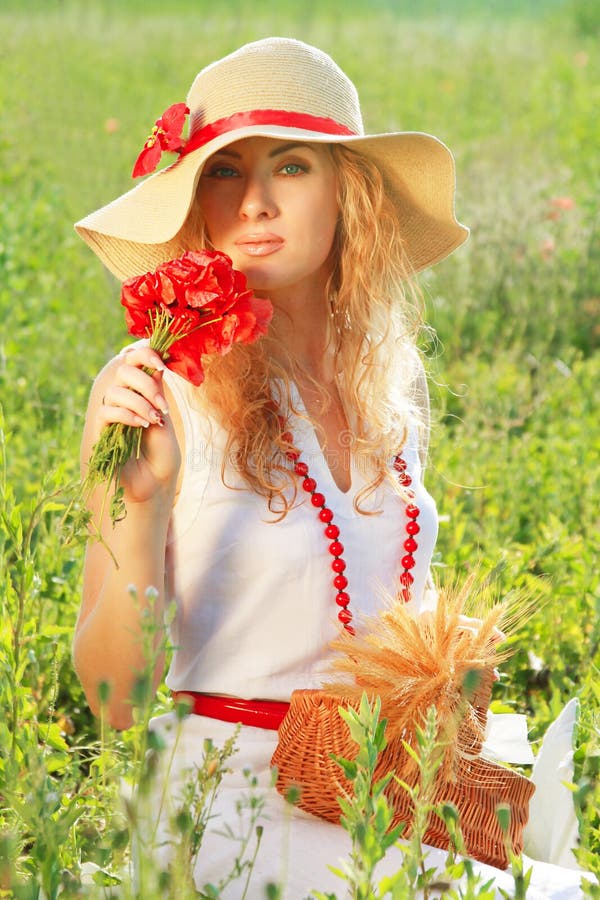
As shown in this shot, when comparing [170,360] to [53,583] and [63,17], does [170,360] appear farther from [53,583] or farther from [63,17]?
[63,17]

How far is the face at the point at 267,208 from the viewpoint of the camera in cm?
231

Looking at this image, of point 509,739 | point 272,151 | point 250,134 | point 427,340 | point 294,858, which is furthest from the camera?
point 427,340

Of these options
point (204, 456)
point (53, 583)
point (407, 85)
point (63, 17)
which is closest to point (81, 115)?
point (407, 85)

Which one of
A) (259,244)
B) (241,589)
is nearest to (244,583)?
(241,589)

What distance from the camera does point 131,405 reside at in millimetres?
1910

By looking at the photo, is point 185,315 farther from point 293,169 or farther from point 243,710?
point 243,710

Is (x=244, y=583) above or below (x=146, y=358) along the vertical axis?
below

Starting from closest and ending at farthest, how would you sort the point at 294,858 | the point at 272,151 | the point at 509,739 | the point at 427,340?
the point at 294,858 < the point at 272,151 < the point at 509,739 < the point at 427,340

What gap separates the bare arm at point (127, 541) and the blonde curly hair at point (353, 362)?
0.23 metres

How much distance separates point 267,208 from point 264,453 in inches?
16.9

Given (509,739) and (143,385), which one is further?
(509,739)

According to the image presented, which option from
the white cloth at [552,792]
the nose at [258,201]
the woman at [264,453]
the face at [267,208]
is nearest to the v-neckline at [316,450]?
the woman at [264,453]

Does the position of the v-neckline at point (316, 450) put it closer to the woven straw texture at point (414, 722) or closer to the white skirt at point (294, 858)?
the woven straw texture at point (414, 722)

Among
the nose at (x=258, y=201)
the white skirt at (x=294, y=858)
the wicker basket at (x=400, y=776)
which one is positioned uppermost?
the nose at (x=258, y=201)
